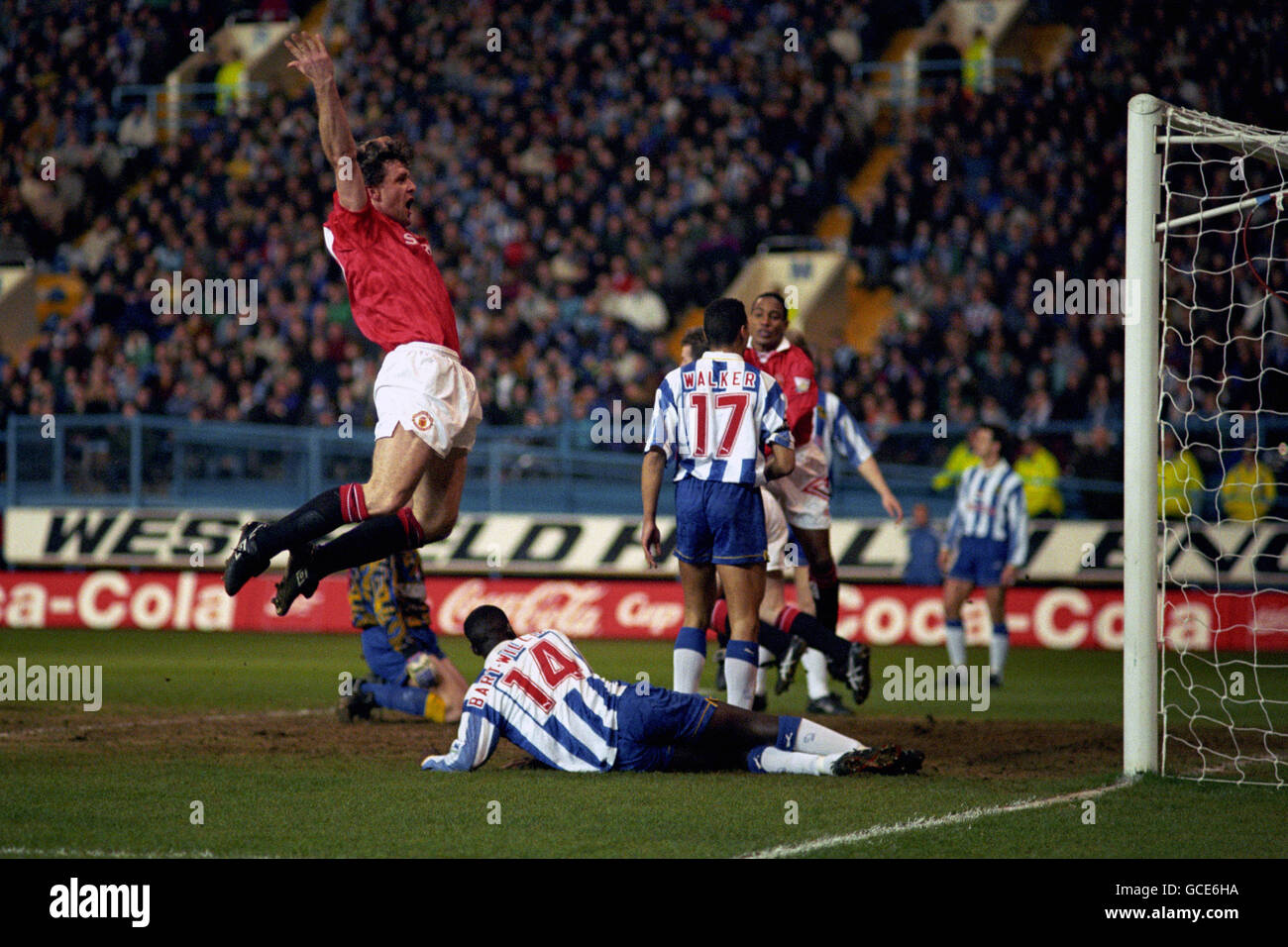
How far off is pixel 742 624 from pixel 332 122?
321cm

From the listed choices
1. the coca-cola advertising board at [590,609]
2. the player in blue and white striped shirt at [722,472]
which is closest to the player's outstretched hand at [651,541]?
the player in blue and white striped shirt at [722,472]

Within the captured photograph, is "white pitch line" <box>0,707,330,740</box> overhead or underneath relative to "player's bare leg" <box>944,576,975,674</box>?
underneath

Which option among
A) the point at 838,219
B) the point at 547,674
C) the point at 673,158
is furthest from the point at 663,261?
the point at 547,674

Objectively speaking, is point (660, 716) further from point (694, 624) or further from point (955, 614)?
point (955, 614)

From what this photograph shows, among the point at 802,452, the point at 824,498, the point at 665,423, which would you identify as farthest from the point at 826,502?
the point at 665,423

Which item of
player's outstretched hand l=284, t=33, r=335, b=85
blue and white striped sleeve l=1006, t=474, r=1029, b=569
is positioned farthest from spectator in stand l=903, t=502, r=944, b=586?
player's outstretched hand l=284, t=33, r=335, b=85

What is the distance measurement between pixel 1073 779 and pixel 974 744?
4.19 feet

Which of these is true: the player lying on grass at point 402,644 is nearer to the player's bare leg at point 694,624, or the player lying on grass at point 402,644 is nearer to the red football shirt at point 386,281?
the player's bare leg at point 694,624

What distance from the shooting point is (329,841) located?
511 centimetres

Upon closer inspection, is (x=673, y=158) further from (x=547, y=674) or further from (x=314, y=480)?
(x=547, y=674)

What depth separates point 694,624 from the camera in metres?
7.71

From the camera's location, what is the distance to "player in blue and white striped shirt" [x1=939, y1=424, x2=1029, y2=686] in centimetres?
1243

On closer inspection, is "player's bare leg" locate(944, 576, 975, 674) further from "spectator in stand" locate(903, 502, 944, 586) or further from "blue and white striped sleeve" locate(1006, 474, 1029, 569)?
"spectator in stand" locate(903, 502, 944, 586)

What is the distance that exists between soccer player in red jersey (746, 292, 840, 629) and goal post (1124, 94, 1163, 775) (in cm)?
228
